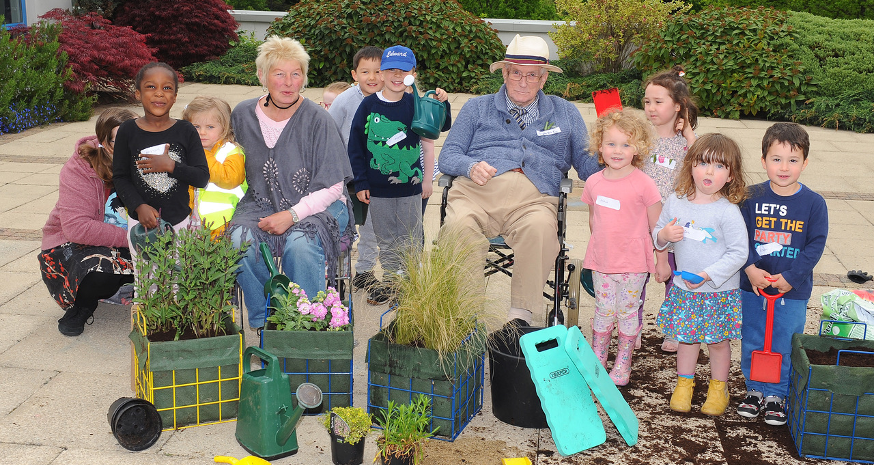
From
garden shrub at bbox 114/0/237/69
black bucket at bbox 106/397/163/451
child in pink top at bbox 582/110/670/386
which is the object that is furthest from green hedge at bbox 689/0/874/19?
black bucket at bbox 106/397/163/451

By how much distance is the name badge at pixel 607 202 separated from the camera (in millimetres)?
3898

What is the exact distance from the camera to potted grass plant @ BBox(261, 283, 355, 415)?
3473 mm

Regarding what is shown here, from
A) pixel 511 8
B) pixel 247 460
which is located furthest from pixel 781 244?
pixel 511 8

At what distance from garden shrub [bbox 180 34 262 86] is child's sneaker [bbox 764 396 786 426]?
418 inches

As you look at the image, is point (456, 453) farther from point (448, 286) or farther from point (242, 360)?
point (242, 360)

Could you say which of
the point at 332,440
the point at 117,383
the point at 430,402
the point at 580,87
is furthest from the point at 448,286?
the point at 580,87

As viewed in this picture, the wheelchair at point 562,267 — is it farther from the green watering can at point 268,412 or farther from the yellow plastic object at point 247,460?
the yellow plastic object at point 247,460

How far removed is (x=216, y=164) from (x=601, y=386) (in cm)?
218

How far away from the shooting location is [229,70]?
13.5m

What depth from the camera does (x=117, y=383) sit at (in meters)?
3.91

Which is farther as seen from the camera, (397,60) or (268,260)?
(397,60)

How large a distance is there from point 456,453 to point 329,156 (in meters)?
1.70

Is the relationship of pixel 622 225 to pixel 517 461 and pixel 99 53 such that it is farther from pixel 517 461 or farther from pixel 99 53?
pixel 99 53

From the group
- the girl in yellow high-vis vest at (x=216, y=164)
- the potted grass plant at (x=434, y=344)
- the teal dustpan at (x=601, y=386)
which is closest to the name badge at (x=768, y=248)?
the teal dustpan at (x=601, y=386)
